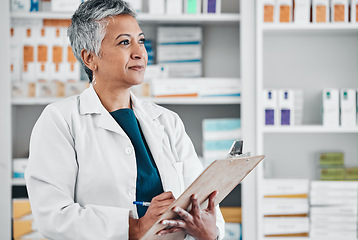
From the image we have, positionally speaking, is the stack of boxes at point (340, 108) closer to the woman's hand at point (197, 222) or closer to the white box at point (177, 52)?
the white box at point (177, 52)

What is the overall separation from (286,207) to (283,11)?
A: 111 cm

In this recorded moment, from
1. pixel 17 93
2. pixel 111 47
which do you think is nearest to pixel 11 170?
pixel 17 93

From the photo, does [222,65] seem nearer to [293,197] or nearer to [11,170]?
[293,197]

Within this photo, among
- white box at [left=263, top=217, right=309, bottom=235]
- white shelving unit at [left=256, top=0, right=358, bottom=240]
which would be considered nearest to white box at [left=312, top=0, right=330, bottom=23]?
white shelving unit at [left=256, top=0, right=358, bottom=240]

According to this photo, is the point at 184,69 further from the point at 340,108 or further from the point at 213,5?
the point at 340,108

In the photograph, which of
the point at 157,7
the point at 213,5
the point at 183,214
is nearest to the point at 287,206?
the point at 213,5

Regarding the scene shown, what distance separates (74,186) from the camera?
1.13 meters

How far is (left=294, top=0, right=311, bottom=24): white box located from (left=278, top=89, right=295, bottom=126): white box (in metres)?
0.40

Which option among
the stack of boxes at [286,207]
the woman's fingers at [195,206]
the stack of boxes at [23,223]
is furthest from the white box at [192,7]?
the woman's fingers at [195,206]

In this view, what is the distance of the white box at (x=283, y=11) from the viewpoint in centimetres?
229

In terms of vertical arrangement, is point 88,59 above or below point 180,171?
above

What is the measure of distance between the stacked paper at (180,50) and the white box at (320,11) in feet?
2.19

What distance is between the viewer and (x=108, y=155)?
3.84 feet

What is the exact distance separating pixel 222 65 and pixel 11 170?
142 cm
